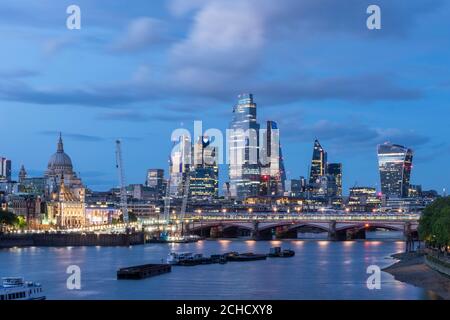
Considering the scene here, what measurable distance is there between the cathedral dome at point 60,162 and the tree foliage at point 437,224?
10424 cm

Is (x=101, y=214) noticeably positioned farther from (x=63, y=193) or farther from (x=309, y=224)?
(x=309, y=224)

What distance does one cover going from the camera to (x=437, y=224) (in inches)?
1763

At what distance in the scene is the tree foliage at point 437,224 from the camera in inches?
1678

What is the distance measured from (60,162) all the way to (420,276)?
392 feet

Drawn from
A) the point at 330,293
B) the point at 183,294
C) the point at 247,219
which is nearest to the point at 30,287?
the point at 183,294

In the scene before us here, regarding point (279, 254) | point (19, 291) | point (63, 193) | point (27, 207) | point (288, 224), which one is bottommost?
point (279, 254)

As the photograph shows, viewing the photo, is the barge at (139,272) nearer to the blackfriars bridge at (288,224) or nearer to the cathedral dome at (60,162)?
the blackfriars bridge at (288,224)

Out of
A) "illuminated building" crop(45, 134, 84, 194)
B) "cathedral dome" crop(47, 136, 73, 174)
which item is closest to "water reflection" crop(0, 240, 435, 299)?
"illuminated building" crop(45, 134, 84, 194)

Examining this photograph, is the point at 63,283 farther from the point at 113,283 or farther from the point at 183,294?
the point at 183,294

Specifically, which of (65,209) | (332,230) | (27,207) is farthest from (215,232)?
(65,209)

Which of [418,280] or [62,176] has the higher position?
[62,176]

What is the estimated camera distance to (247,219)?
108625mm

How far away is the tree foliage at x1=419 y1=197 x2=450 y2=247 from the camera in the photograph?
140ft
